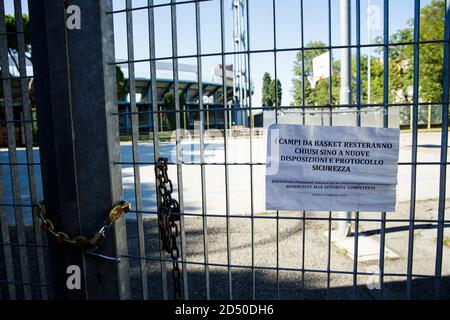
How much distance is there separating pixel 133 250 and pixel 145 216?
1.86 m

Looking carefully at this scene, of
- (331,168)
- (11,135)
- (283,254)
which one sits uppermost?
(11,135)

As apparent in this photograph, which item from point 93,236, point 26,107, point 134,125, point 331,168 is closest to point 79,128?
point 134,125

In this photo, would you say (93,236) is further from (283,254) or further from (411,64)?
(411,64)

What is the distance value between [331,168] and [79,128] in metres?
1.37

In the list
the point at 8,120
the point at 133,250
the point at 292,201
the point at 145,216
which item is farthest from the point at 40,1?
the point at 145,216

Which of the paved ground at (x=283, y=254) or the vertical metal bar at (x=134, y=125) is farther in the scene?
the paved ground at (x=283, y=254)

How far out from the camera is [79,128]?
1.76 m

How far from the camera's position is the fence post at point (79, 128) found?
67.2 inches

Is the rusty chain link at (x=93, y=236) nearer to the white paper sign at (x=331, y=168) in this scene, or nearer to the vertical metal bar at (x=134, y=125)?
the vertical metal bar at (x=134, y=125)

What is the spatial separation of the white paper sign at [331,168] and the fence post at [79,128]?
91 centimetres

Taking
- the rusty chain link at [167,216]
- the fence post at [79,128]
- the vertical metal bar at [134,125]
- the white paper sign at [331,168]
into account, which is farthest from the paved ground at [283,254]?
the fence post at [79,128]

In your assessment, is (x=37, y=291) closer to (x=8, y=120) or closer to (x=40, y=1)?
(x=8, y=120)

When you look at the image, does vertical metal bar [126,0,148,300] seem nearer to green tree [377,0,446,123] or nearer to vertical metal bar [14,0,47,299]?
vertical metal bar [14,0,47,299]
